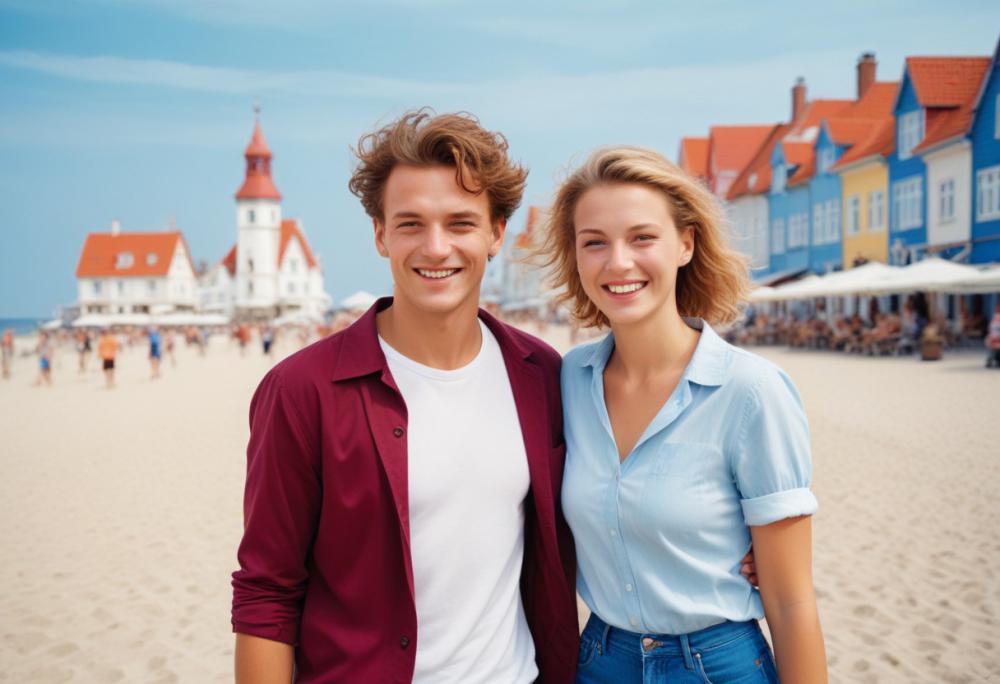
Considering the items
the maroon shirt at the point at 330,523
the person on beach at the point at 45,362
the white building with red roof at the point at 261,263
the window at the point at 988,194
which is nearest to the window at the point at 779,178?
the window at the point at 988,194

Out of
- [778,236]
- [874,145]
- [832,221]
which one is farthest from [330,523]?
[778,236]

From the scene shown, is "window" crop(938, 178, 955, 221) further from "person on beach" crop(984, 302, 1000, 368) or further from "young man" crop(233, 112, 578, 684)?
"young man" crop(233, 112, 578, 684)

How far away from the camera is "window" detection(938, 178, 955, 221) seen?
1156 inches

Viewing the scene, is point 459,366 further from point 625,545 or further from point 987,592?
point 987,592

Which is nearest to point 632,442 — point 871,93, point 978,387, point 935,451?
point 935,451

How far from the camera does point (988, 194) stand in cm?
2738

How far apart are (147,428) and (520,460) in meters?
15.6

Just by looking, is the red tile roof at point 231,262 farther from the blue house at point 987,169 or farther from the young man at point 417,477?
the young man at point 417,477

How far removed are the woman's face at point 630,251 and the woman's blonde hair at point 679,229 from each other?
0.14 feet

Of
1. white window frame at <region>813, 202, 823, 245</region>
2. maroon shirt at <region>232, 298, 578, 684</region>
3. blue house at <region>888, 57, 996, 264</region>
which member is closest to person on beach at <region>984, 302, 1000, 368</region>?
blue house at <region>888, 57, 996, 264</region>

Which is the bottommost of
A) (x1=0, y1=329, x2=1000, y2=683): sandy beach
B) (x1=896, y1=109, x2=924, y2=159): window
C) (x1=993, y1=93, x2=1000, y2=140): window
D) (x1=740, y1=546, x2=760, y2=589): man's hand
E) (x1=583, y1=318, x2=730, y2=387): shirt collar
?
(x1=0, y1=329, x2=1000, y2=683): sandy beach

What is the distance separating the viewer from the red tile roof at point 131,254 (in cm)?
9169

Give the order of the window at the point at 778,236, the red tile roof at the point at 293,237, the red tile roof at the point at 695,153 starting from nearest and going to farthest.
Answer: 1. the window at the point at 778,236
2. the red tile roof at the point at 695,153
3. the red tile roof at the point at 293,237

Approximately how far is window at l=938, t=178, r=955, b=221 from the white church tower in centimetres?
7428
